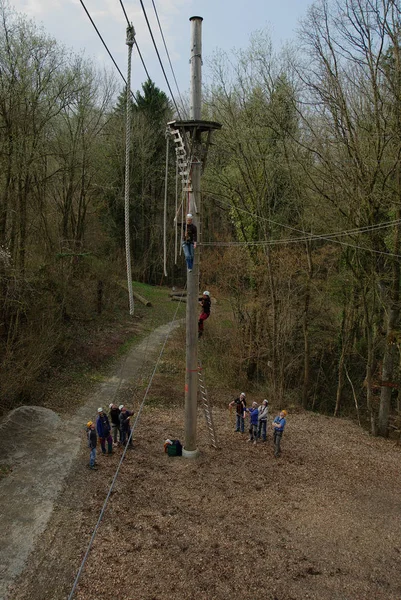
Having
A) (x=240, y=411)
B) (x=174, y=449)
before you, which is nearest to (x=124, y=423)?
(x=174, y=449)

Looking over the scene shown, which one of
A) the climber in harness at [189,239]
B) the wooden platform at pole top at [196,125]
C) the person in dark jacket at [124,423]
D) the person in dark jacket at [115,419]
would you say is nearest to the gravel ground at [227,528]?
the person in dark jacket at [124,423]

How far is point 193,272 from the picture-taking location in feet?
37.7

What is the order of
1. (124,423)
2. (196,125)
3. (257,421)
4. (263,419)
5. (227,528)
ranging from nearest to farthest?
(227,528) < (196,125) < (124,423) < (257,421) < (263,419)

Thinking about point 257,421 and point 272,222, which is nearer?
point 257,421

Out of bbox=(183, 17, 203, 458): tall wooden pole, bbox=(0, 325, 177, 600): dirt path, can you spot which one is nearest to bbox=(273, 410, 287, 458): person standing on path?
bbox=(183, 17, 203, 458): tall wooden pole

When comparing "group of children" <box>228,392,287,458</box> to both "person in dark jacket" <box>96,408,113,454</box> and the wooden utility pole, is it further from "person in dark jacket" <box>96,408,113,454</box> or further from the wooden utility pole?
"person in dark jacket" <box>96,408,113,454</box>

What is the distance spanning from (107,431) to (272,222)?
464 inches

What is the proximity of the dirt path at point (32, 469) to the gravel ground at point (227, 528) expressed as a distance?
0.26 meters

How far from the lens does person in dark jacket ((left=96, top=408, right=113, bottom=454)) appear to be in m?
12.1

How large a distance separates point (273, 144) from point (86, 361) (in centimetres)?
1324

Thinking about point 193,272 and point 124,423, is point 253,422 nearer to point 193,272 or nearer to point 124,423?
point 124,423

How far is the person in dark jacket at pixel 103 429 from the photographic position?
12.1 meters

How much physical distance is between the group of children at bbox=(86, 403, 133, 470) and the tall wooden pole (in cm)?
174

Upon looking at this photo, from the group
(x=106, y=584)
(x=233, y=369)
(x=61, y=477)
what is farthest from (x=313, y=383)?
(x=106, y=584)
